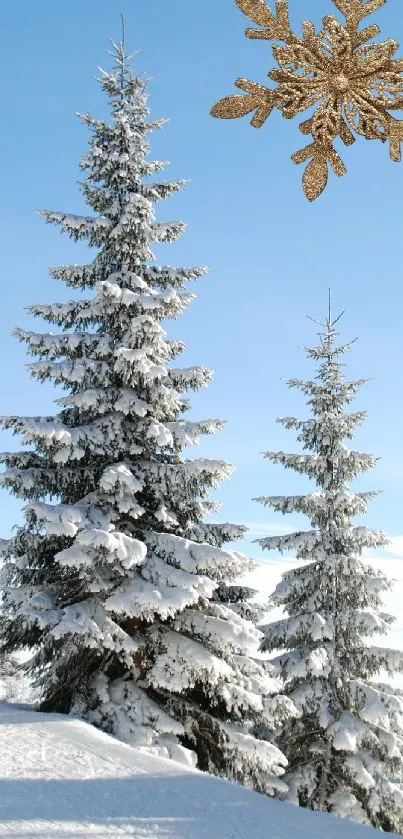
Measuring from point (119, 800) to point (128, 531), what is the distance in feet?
17.2

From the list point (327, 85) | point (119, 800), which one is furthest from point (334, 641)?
point (327, 85)

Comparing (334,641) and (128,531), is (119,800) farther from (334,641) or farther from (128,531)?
(334,641)

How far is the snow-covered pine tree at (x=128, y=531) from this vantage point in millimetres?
10344

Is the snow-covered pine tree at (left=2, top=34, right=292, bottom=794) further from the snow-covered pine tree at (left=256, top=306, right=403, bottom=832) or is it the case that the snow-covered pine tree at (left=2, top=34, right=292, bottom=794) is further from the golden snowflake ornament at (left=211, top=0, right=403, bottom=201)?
the golden snowflake ornament at (left=211, top=0, right=403, bottom=201)

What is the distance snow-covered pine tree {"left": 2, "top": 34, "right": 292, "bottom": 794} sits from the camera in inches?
407

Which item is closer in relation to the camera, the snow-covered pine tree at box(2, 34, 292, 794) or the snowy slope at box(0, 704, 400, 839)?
the snowy slope at box(0, 704, 400, 839)

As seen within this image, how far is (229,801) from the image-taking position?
291 inches

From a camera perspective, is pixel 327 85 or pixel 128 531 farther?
pixel 128 531

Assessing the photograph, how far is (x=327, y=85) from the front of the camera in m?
2.81

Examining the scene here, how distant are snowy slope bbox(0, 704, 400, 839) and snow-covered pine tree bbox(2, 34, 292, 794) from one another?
1706 millimetres

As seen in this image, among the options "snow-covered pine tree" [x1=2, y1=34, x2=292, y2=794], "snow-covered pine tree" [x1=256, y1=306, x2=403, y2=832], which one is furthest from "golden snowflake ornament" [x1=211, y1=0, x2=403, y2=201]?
"snow-covered pine tree" [x1=256, y1=306, x2=403, y2=832]

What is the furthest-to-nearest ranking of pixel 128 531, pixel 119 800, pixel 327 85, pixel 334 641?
pixel 334 641 → pixel 128 531 → pixel 119 800 → pixel 327 85

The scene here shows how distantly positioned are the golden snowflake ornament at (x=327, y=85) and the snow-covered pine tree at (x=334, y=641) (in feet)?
41.3

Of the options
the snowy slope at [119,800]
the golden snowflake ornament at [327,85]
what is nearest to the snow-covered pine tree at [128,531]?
the snowy slope at [119,800]
